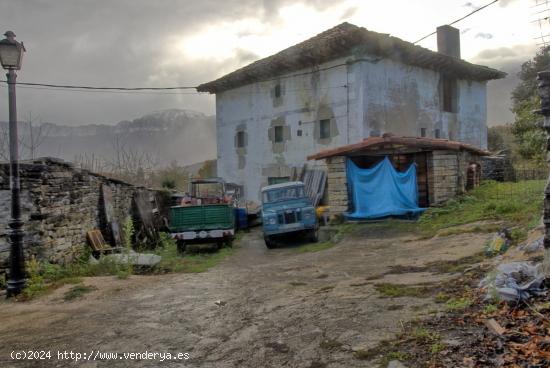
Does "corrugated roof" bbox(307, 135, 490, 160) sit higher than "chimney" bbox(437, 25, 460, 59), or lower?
lower

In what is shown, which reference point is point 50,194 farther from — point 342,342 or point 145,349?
point 342,342

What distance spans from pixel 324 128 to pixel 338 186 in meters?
5.00

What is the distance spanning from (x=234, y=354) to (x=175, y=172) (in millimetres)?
28432

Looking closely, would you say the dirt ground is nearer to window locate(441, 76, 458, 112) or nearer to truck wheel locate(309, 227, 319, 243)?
truck wheel locate(309, 227, 319, 243)

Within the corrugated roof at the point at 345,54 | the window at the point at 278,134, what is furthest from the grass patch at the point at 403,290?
the window at the point at 278,134

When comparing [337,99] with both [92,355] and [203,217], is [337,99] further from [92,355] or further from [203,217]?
[92,355]

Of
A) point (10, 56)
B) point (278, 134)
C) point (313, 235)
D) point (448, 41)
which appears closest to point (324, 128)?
point (278, 134)

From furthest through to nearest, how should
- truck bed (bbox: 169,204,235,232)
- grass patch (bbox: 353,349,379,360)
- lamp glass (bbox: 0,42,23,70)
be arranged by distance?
1. truck bed (bbox: 169,204,235,232)
2. lamp glass (bbox: 0,42,23,70)
3. grass patch (bbox: 353,349,379,360)

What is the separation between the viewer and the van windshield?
557 inches

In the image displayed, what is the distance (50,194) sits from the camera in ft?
32.3

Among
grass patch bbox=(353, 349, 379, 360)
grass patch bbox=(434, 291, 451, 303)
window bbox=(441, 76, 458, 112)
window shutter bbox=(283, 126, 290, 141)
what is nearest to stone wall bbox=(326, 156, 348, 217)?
window shutter bbox=(283, 126, 290, 141)

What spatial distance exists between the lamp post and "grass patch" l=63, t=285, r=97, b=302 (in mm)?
878

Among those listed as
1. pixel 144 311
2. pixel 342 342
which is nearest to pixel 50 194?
pixel 144 311

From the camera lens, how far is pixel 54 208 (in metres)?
9.95
